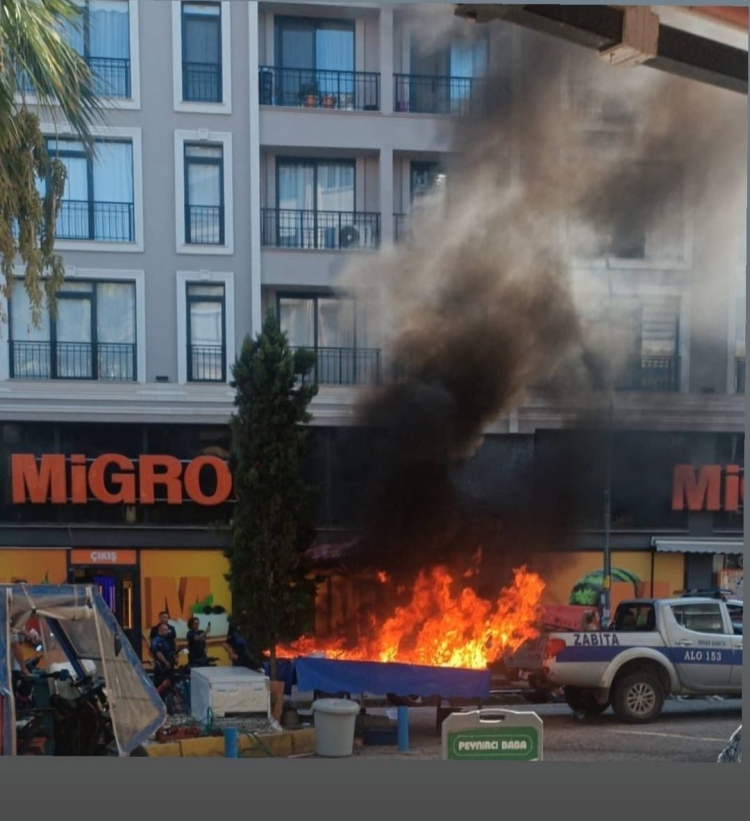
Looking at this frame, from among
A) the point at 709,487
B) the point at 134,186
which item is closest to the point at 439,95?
the point at 134,186

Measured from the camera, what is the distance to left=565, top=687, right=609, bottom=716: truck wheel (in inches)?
313

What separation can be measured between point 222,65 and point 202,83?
0.68 feet

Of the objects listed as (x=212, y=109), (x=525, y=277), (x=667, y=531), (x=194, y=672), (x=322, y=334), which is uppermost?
(x=212, y=109)

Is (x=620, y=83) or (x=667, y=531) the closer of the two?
(x=620, y=83)

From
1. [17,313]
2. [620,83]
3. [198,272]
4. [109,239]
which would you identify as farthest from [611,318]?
[17,313]

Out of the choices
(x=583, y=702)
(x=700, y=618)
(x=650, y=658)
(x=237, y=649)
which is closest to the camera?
(x=237, y=649)

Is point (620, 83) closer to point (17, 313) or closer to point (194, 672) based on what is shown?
point (17, 313)

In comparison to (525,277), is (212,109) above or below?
above

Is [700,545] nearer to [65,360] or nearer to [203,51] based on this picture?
[65,360]

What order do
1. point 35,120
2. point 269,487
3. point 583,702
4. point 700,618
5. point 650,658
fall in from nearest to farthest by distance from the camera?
point 35,120, point 269,487, point 583,702, point 700,618, point 650,658

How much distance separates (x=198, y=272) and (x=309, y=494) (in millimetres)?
1960

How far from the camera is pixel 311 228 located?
7559 millimetres

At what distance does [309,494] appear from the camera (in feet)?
25.0

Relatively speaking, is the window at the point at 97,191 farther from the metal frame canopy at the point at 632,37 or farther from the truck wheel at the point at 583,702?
the truck wheel at the point at 583,702
